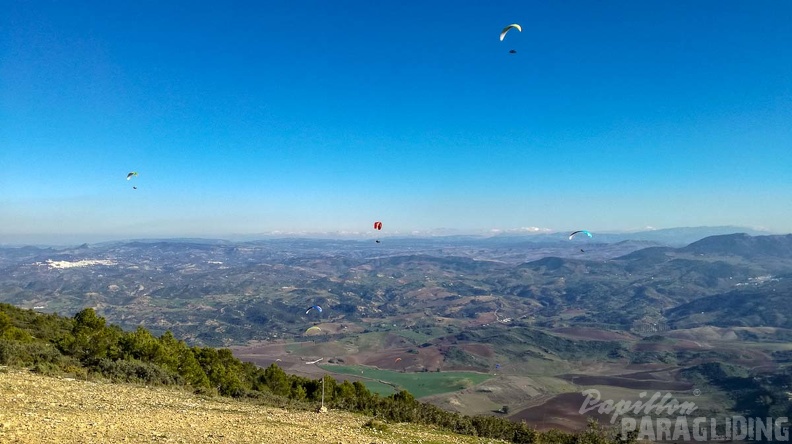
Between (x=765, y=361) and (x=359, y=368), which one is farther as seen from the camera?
(x=359, y=368)

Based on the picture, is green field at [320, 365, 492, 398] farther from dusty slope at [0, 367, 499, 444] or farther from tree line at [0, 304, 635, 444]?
dusty slope at [0, 367, 499, 444]

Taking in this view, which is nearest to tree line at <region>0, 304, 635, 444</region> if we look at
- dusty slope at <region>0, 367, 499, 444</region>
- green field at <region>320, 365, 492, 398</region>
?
dusty slope at <region>0, 367, 499, 444</region>

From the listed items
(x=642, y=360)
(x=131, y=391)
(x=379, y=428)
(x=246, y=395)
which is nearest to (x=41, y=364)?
(x=131, y=391)

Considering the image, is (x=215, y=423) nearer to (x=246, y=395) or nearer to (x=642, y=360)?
(x=246, y=395)

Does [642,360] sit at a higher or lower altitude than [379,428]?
lower

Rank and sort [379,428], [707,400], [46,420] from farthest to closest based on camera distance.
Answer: [707,400], [379,428], [46,420]
